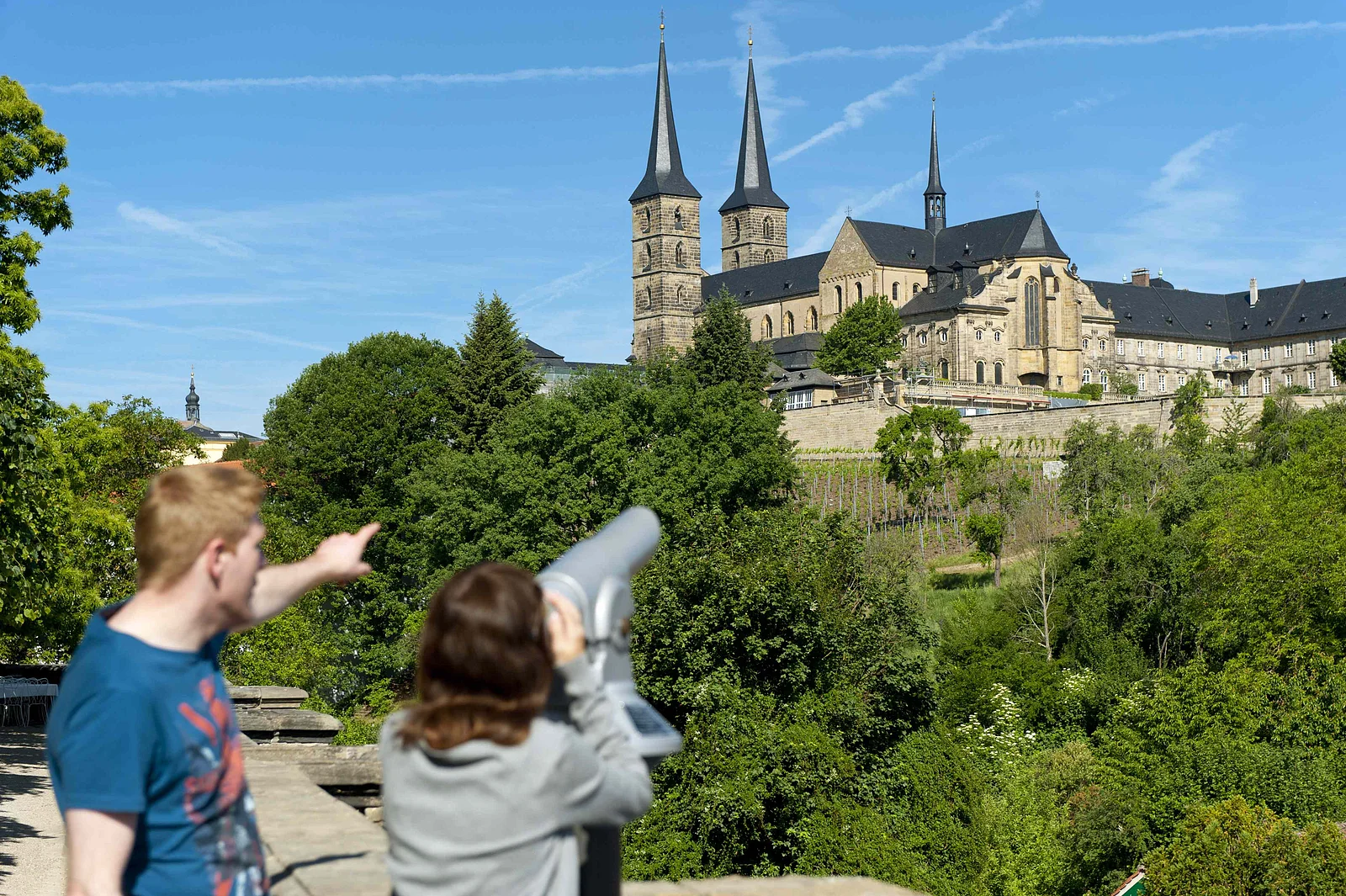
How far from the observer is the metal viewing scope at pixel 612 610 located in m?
2.71

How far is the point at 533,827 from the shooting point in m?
2.62

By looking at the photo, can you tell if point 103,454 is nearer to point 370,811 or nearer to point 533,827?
point 370,811

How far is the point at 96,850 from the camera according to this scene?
245 cm

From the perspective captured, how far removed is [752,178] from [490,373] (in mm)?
80478

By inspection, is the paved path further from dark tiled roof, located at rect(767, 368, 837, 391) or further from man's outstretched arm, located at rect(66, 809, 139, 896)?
dark tiled roof, located at rect(767, 368, 837, 391)

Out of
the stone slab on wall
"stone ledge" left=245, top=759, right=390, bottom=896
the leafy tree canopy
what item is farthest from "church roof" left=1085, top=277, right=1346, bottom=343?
"stone ledge" left=245, top=759, right=390, bottom=896

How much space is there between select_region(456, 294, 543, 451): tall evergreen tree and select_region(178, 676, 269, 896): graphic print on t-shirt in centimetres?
4508

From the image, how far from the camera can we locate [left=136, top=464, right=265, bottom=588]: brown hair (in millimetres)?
2574

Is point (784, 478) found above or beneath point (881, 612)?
above

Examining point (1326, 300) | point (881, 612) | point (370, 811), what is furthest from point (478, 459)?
point (1326, 300)

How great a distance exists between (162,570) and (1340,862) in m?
26.2

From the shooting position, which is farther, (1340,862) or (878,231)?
(878,231)

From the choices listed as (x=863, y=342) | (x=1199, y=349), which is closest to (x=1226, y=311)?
(x=1199, y=349)

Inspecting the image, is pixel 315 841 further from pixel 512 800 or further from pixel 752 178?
pixel 752 178
